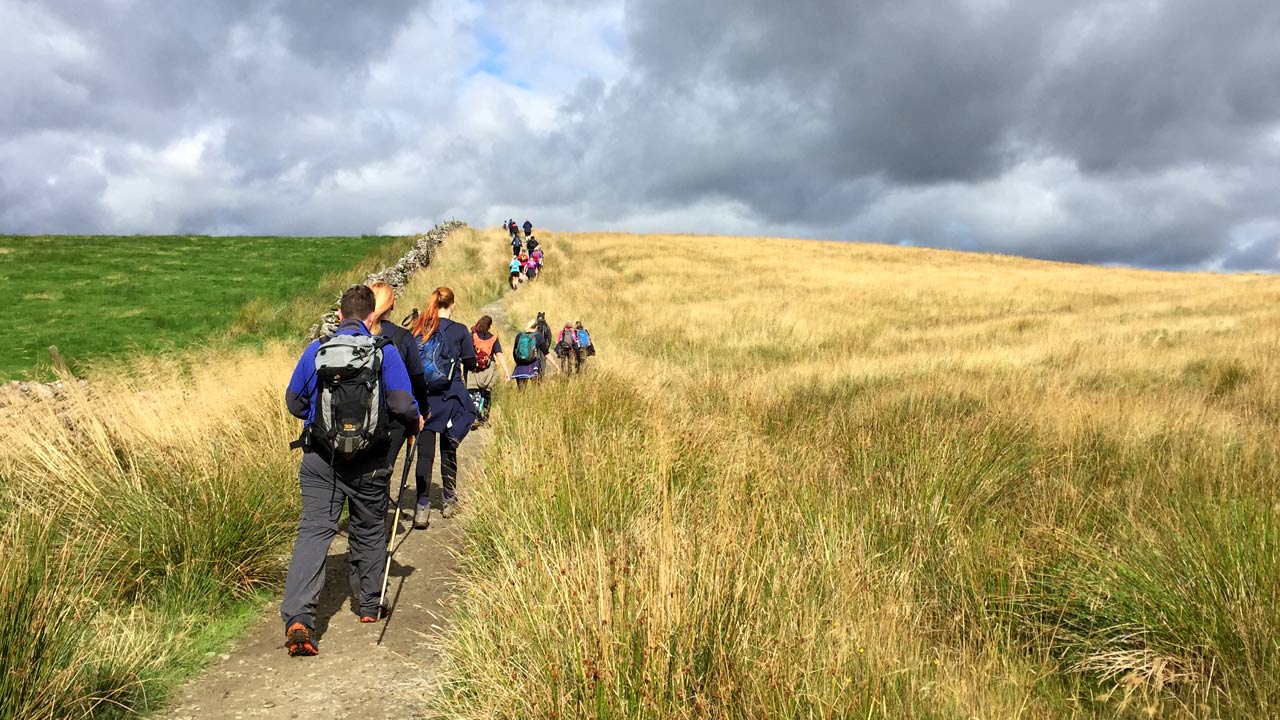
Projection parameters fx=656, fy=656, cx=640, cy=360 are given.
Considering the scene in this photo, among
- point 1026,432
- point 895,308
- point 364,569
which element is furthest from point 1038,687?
point 895,308

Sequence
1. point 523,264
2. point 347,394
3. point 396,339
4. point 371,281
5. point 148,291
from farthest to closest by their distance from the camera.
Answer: point 523,264, point 371,281, point 148,291, point 396,339, point 347,394

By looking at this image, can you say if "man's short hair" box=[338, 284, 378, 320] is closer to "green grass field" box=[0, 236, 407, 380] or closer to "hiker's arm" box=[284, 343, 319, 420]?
"hiker's arm" box=[284, 343, 319, 420]

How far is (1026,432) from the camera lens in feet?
19.3

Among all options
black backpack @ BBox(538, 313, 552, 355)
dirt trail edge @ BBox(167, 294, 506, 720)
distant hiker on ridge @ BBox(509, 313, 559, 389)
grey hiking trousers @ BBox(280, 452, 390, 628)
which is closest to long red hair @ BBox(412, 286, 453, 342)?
grey hiking trousers @ BBox(280, 452, 390, 628)

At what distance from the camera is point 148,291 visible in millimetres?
18750

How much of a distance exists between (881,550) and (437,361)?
158 inches

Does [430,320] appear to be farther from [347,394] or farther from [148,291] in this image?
[148,291]

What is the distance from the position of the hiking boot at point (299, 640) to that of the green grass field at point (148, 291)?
7.60 meters

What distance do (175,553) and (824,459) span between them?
15.1 feet

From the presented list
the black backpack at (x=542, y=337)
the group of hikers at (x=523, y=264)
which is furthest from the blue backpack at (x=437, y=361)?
the group of hikers at (x=523, y=264)

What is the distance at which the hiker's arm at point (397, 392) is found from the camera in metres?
3.99

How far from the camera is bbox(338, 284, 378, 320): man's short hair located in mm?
3947

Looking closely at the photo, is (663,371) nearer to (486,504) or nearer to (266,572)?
(486,504)

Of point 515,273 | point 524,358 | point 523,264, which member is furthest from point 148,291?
point 524,358
